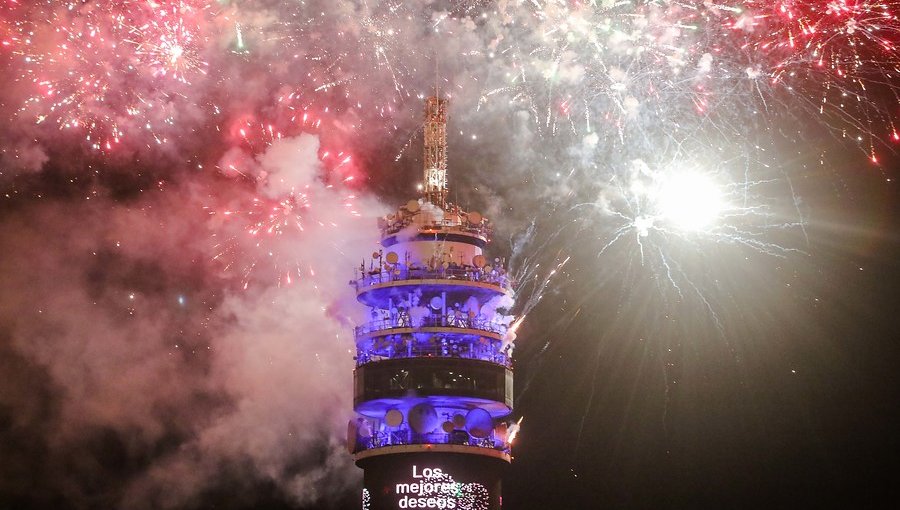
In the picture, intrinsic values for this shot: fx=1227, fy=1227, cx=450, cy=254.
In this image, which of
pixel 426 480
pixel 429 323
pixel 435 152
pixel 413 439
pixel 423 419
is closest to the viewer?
pixel 426 480

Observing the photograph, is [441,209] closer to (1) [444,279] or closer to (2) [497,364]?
(1) [444,279]

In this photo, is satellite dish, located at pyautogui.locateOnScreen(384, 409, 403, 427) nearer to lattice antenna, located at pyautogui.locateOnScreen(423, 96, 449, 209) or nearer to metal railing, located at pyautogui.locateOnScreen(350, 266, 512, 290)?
metal railing, located at pyautogui.locateOnScreen(350, 266, 512, 290)

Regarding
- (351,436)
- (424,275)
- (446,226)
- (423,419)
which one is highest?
(446,226)

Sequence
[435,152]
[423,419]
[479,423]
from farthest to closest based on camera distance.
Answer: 1. [435,152]
2. [479,423]
3. [423,419]

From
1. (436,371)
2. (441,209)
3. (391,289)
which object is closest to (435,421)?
(436,371)

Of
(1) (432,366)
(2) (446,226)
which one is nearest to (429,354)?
(1) (432,366)

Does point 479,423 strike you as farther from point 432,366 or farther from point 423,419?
point 432,366

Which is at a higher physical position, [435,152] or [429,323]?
[435,152]
